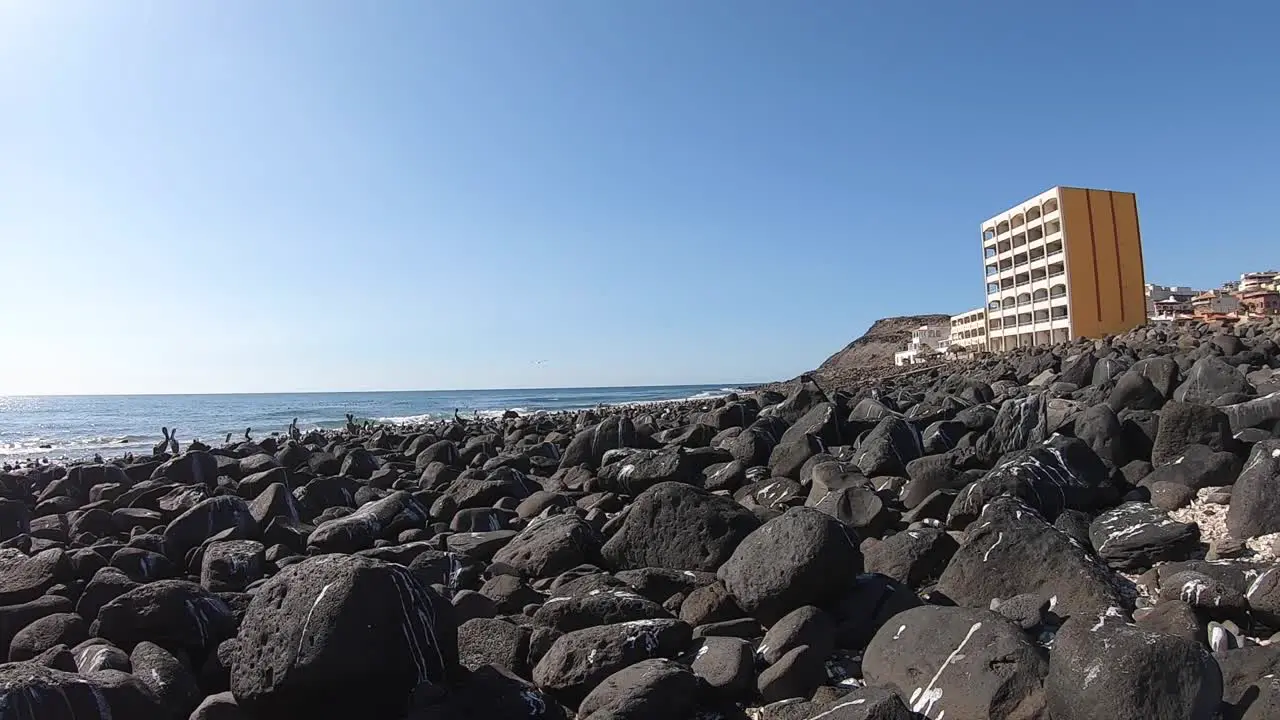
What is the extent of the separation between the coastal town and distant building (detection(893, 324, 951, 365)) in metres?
6.14

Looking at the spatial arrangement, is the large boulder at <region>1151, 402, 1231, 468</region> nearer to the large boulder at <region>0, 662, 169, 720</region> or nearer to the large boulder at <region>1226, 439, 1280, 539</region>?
the large boulder at <region>1226, 439, 1280, 539</region>

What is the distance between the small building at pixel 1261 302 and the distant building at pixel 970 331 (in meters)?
12.4

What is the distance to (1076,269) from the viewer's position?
3766 cm

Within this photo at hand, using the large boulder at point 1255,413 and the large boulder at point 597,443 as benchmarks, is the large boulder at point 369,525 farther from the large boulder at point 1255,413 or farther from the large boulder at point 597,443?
the large boulder at point 1255,413

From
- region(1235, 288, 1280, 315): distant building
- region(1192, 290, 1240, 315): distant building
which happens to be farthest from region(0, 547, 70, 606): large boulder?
region(1192, 290, 1240, 315): distant building

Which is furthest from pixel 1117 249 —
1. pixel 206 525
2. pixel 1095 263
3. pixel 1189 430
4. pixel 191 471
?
pixel 206 525

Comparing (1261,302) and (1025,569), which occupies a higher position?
(1261,302)

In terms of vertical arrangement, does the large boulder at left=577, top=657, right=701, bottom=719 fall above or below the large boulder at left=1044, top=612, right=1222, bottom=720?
below

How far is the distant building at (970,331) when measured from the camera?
4775cm

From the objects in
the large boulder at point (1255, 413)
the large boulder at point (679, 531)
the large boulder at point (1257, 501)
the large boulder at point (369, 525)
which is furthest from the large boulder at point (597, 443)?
A: the large boulder at point (1257, 501)

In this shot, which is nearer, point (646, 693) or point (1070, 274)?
point (646, 693)

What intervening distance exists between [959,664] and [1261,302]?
49.2m

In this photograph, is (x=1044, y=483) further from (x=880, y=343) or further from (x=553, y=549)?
(x=880, y=343)

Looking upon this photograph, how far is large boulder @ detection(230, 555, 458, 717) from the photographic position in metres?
3.46
